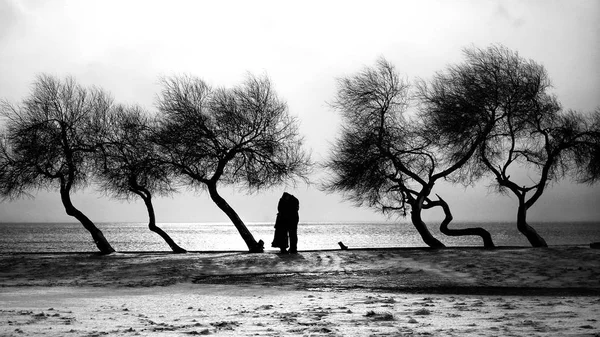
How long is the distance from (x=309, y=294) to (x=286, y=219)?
9305mm

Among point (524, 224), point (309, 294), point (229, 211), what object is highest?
point (229, 211)

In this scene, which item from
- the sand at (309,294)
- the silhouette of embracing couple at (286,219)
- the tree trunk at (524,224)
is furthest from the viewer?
the tree trunk at (524,224)

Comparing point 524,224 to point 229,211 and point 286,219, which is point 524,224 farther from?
point 229,211

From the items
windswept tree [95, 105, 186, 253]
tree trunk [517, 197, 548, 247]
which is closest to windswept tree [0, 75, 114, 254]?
windswept tree [95, 105, 186, 253]

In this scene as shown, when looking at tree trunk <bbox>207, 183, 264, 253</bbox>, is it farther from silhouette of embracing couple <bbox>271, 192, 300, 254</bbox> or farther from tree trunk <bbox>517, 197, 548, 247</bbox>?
tree trunk <bbox>517, 197, 548, 247</bbox>

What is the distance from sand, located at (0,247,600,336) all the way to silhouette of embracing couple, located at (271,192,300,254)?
1271 millimetres

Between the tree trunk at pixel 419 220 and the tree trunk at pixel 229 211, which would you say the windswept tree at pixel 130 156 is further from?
the tree trunk at pixel 419 220

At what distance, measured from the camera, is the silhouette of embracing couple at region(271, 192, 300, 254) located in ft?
86.8

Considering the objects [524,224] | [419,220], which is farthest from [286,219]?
[524,224]

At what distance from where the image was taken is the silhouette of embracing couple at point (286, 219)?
26.5 metres

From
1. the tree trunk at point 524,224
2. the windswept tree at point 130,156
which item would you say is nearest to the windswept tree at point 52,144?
the windswept tree at point 130,156

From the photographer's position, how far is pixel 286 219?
2647cm

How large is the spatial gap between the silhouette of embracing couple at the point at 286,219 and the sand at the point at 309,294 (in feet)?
4.17

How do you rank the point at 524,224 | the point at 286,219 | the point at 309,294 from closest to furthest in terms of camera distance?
the point at 309,294, the point at 286,219, the point at 524,224
